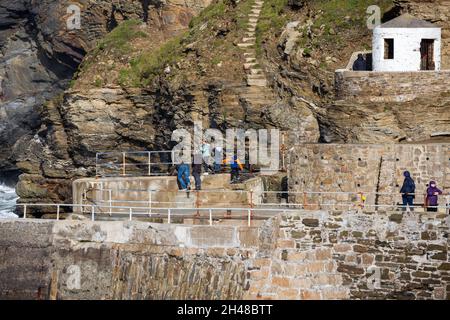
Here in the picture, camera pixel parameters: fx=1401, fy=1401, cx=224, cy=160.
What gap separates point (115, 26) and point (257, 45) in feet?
47.8

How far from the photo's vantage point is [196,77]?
48.1 meters

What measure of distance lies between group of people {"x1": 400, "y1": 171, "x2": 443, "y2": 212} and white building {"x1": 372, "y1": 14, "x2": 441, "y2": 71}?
6.02 m

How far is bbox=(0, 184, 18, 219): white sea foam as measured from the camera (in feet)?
193

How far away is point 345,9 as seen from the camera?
45.5 m

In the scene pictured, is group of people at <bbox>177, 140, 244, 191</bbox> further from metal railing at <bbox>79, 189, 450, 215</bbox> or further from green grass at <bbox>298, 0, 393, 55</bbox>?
green grass at <bbox>298, 0, 393, 55</bbox>

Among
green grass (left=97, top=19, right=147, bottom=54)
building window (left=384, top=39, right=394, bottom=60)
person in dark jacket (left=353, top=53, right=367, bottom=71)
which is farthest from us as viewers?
green grass (left=97, top=19, right=147, bottom=54)

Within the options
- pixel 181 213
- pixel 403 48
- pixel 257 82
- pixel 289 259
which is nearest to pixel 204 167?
pixel 403 48

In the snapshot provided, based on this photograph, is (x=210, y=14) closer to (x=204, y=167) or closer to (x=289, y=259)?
(x=204, y=167)

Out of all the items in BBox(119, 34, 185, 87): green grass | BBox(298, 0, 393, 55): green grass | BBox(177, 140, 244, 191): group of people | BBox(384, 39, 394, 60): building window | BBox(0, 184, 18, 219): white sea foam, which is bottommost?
BBox(0, 184, 18, 219): white sea foam

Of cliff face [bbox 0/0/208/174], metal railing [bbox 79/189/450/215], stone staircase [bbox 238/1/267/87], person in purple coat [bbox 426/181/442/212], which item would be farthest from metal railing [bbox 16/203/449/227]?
cliff face [bbox 0/0/208/174]

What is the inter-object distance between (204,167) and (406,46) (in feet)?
21.6

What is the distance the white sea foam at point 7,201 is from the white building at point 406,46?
26.6 meters

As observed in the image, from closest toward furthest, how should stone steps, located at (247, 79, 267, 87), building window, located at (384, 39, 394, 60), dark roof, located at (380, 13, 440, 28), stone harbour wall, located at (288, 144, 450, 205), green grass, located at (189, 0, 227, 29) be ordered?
stone harbour wall, located at (288, 144, 450, 205) → building window, located at (384, 39, 394, 60) → dark roof, located at (380, 13, 440, 28) → stone steps, located at (247, 79, 267, 87) → green grass, located at (189, 0, 227, 29)
